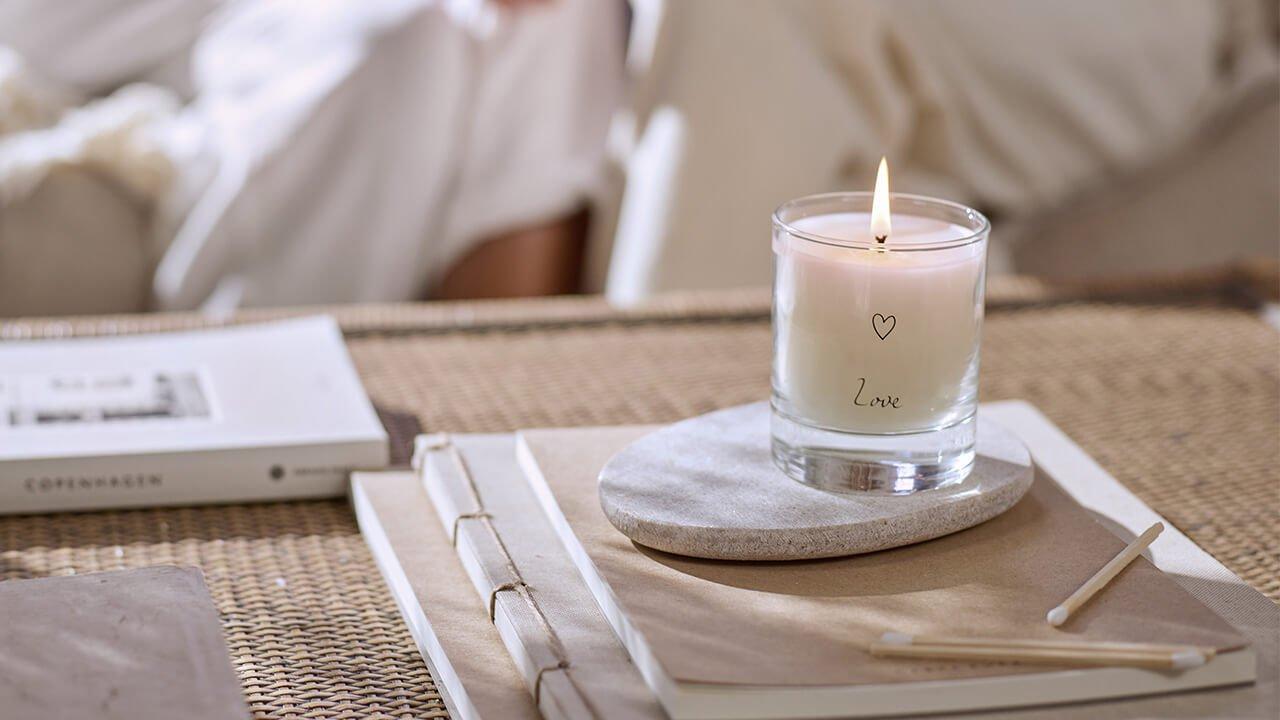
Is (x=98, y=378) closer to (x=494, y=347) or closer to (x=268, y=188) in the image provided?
(x=494, y=347)

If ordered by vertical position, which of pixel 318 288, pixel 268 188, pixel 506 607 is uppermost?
pixel 506 607

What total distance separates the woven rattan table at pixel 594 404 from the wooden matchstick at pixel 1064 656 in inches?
5.9

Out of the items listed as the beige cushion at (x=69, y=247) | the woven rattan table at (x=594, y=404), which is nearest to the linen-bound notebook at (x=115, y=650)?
the woven rattan table at (x=594, y=404)

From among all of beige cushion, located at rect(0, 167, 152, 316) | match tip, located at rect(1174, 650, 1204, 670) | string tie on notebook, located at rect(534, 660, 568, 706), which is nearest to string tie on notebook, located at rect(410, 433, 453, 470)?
string tie on notebook, located at rect(534, 660, 568, 706)

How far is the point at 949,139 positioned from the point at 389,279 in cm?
71

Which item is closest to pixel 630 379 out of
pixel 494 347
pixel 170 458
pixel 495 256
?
pixel 494 347

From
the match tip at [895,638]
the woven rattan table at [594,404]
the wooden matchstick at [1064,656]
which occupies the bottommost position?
the woven rattan table at [594,404]

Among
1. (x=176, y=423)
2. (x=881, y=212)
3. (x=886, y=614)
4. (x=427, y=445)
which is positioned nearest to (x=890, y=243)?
(x=881, y=212)

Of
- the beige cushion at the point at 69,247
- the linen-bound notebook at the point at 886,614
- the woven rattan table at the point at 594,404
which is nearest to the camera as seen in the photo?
the linen-bound notebook at the point at 886,614

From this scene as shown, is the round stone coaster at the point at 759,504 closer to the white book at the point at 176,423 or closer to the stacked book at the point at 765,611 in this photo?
the stacked book at the point at 765,611

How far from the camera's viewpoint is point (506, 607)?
491 millimetres

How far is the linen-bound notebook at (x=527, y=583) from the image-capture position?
0.43 m

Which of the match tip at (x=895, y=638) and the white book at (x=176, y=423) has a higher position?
the match tip at (x=895, y=638)

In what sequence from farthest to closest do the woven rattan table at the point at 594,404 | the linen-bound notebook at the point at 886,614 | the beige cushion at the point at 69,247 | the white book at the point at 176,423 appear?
the beige cushion at the point at 69,247, the white book at the point at 176,423, the woven rattan table at the point at 594,404, the linen-bound notebook at the point at 886,614
